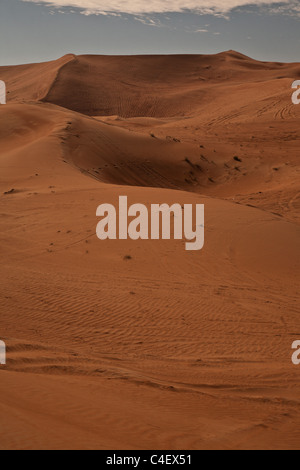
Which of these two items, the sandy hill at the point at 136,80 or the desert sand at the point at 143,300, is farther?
the sandy hill at the point at 136,80

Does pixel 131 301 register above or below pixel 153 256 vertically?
below

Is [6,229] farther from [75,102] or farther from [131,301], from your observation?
[75,102]

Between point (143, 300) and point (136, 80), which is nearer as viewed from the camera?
point (143, 300)

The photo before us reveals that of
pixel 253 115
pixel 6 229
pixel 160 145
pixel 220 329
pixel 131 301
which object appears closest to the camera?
pixel 220 329

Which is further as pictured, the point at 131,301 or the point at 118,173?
the point at 118,173

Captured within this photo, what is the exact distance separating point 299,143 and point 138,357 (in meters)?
20.2

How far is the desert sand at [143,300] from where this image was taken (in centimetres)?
542

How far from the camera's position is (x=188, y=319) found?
350 inches

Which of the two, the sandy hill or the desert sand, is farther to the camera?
the sandy hill

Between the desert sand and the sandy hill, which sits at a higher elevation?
the sandy hill

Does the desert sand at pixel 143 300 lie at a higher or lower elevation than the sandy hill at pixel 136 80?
lower

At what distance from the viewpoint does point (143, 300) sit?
9484mm

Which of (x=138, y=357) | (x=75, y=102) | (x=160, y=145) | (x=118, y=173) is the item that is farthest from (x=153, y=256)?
(x=75, y=102)

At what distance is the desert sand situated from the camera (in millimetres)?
5418
